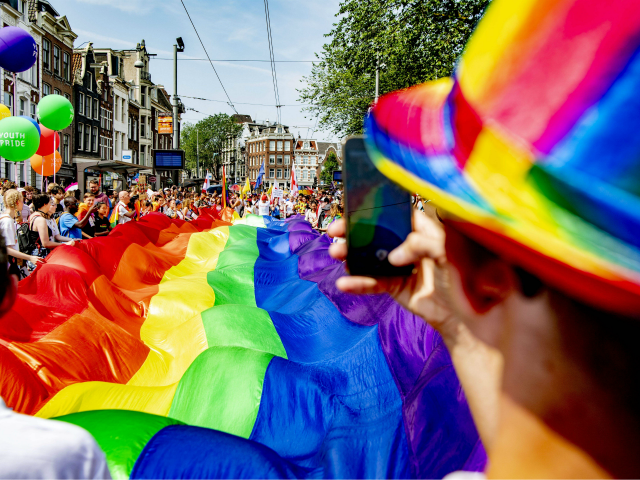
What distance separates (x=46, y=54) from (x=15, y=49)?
2223 cm

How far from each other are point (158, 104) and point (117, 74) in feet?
36.4

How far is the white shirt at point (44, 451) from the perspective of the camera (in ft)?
3.54

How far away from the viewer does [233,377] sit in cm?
311

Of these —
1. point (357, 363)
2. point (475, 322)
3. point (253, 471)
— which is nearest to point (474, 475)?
point (475, 322)

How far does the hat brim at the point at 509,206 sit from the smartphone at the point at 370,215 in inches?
16.1

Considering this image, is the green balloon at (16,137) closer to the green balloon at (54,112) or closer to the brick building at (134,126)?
the green balloon at (54,112)

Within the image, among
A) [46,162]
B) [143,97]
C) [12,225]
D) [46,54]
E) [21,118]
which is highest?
[143,97]

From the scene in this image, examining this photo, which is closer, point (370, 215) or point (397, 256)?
point (397, 256)

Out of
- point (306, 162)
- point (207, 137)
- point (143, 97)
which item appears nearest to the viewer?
point (143, 97)

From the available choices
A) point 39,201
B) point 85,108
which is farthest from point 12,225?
point 85,108

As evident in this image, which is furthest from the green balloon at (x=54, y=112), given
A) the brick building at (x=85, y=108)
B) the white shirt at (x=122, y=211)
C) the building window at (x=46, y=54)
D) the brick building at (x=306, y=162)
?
the brick building at (x=306, y=162)

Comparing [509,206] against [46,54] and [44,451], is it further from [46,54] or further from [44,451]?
[46,54]

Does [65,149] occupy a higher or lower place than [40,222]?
higher

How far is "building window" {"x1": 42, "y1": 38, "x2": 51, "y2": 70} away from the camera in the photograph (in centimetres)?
2704
